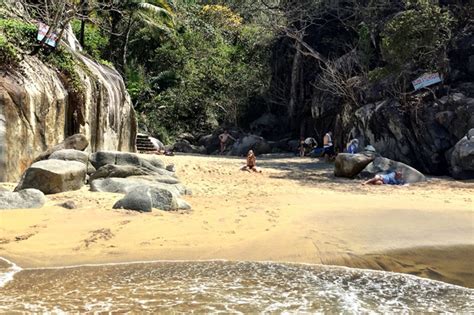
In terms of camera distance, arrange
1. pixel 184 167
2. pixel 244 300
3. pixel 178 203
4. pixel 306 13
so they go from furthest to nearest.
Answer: pixel 306 13
pixel 184 167
pixel 178 203
pixel 244 300

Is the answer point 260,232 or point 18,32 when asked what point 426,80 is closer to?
point 260,232

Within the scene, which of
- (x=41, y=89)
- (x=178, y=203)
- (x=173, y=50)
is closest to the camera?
(x=178, y=203)

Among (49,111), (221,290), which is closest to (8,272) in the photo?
(221,290)

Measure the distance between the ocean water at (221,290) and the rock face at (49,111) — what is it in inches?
181

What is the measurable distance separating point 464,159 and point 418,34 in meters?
4.45

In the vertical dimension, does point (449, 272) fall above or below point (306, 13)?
below

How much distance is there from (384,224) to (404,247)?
45.1 inches

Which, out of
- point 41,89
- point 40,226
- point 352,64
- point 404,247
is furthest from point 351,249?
point 352,64

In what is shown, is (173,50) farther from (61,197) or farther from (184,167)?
(61,197)

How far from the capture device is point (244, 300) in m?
4.36

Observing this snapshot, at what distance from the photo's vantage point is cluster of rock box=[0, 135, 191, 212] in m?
→ 7.40

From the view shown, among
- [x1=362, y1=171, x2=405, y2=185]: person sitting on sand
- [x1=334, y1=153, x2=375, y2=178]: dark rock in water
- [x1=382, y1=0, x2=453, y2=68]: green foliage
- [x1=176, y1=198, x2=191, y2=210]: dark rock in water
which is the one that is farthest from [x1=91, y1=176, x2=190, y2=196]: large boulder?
[x1=382, y1=0, x2=453, y2=68]: green foliage

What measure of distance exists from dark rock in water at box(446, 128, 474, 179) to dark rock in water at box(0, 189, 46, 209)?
11.0 m

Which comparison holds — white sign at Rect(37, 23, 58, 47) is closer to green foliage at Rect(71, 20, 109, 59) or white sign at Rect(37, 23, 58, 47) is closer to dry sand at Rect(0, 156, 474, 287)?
dry sand at Rect(0, 156, 474, 287)
